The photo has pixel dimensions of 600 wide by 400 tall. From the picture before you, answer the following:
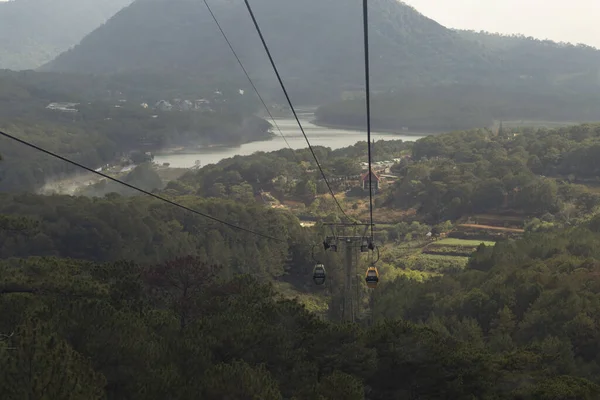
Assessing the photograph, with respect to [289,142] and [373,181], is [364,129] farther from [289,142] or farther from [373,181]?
[373,181]

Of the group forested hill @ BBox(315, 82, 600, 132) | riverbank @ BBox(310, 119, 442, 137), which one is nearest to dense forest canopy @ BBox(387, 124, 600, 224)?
→ riverbank @ BBox(310, 119, 442, 137)

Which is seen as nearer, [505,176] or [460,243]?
[460,243]

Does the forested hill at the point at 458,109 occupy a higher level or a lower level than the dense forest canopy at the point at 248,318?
higher

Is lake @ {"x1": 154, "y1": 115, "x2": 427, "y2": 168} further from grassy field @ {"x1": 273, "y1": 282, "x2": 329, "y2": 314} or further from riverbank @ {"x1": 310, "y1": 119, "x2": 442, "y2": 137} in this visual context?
grassy field @ {"x1": 273, "y1": 282, "x2": 329, "y2": 314}

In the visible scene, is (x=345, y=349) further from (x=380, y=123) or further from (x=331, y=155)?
(x=380, y=123)

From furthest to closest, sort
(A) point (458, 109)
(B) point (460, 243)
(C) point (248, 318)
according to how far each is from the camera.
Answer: (A) point (458, 109) < (B) point (460, 243) < (C) point (248, 318)

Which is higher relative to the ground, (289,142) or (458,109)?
(458,109)

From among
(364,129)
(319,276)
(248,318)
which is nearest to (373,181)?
(319,276)

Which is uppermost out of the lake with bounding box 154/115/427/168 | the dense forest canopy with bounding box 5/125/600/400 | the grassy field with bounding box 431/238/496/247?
the lake with bounding box 154/115/427/168

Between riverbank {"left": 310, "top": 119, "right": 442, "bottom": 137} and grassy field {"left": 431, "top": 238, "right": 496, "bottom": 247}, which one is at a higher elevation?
riverbank {"left": 310, "top": 119, "right": 442, "bottom": 137}

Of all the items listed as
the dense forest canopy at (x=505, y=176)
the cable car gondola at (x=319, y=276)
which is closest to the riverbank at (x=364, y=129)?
the dense forest canopy at (x=505, y=176)

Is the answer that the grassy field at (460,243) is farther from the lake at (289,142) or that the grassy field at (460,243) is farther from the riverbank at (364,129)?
the riverbank at (364,129)
